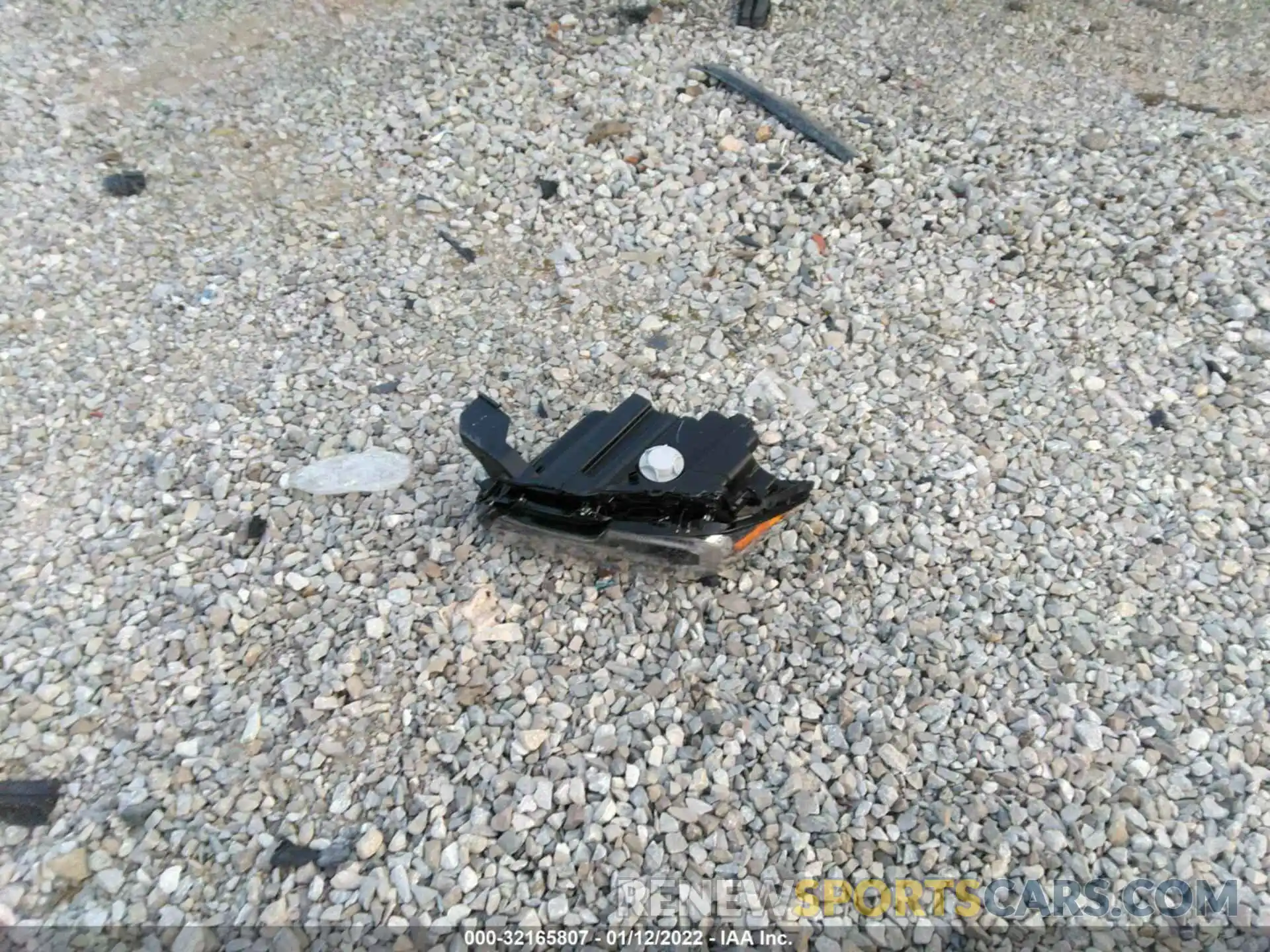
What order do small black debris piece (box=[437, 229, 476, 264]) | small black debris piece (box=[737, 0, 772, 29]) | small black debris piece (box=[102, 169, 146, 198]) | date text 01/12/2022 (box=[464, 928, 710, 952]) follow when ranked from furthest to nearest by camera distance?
small black debris piece (box=[737, 0, 772, 29])
small black debris piece (box=[102, 169, 146, 198])
small black debris piece (box=[437, 229, 476, 264])
date text 01/12/2022 (box=[464, 928, 710, 952])

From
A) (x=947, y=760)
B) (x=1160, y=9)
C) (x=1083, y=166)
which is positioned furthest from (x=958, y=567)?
(x=1160, y=9)

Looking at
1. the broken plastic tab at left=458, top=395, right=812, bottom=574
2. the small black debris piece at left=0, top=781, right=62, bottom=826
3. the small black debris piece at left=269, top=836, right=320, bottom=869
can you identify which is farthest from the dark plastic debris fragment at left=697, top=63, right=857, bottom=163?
the small black debris piece at left=0, top=781, right=62, bottom=826

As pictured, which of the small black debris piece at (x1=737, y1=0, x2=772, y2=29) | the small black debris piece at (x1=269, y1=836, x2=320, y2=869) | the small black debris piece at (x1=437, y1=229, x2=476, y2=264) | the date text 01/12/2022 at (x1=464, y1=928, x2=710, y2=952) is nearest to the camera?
the date text 01/12/2022 at (x1=464, y1=928, x2=710, y2=952)

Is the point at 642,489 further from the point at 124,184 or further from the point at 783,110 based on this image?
the point at 124,184

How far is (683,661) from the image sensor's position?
3566mm

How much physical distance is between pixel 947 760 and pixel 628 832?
3.73 ft

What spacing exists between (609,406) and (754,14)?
3723 millimetres

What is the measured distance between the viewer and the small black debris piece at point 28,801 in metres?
3.22

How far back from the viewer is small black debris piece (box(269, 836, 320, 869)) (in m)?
3.08

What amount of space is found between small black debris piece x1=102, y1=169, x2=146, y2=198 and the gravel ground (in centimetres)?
7

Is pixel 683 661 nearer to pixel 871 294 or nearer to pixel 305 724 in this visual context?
pixel 305 724

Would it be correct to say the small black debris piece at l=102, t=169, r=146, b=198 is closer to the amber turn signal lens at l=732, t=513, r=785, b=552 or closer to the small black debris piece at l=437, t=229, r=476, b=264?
the small black debris piece at l=437, t=229, r=476, b=264

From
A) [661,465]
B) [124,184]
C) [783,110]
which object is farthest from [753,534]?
[124,184]

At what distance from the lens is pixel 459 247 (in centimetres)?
532
